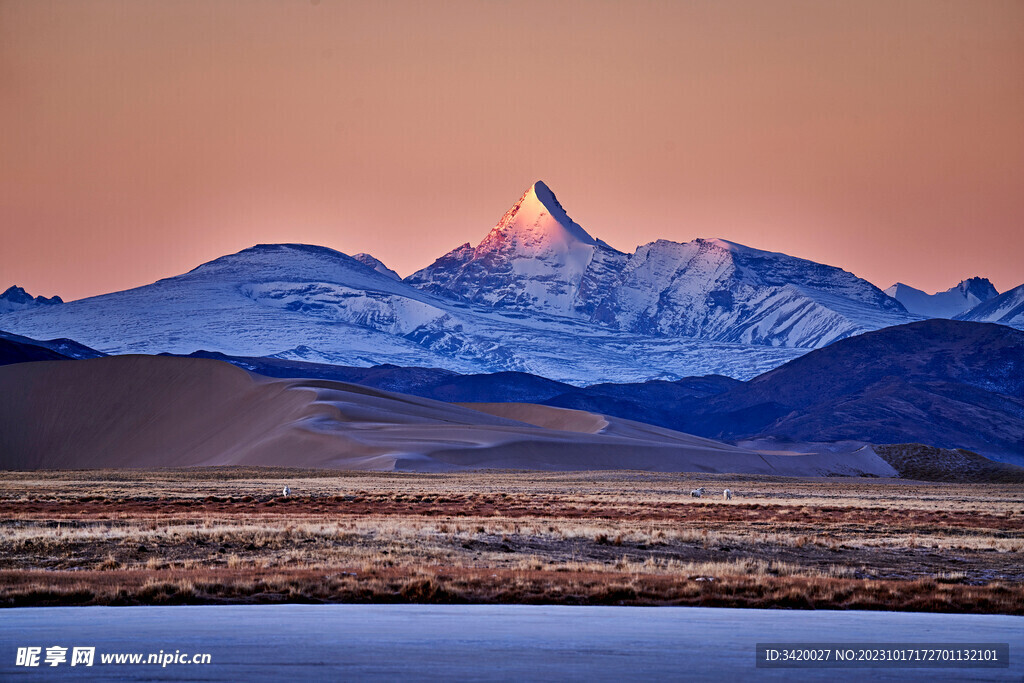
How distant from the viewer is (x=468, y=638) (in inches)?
549

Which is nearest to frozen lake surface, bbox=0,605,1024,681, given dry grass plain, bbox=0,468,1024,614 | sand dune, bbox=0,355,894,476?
dry grass plain, bbox=0,468,1024,614

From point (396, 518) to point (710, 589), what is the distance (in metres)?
19.3

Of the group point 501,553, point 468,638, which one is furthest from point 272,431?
point 468,638

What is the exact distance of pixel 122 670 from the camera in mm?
11836

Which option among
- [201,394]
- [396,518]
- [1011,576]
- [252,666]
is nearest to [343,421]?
[201,394]

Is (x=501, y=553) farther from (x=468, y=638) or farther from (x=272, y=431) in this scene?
(x=272, y=431)

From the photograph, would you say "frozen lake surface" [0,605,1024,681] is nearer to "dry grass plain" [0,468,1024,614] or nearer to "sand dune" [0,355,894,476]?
"dry grass plain" [0,468,1024,614]

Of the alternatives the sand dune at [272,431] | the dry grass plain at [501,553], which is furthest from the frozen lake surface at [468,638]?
the sand dune at [272,431]

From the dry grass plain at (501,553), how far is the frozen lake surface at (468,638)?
156 centimetres

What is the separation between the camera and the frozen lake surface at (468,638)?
470 inches

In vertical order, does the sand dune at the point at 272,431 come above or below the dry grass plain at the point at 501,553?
above

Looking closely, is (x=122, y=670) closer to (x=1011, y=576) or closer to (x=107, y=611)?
(x=107, y=611)

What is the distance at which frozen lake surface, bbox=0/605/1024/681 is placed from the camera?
11.9 metres

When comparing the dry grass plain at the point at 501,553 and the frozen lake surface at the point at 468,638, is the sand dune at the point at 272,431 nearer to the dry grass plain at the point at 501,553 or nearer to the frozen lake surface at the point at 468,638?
the dry grass plain at the point at 501,553
